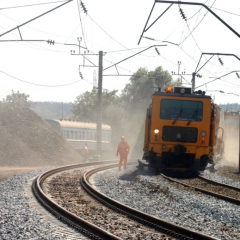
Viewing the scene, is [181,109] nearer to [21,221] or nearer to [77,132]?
[21,221]

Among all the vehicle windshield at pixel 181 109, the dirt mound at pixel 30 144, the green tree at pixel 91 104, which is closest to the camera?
the vehicle windshield at pixel 181 109

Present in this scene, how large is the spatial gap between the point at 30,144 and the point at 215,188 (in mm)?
20725

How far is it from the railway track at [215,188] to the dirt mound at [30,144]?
14.3 m

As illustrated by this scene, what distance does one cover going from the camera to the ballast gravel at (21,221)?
26.3ft

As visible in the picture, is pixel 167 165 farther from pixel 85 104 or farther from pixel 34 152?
pixel 85 104

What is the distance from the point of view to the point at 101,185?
53.3ft

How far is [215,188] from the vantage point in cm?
1565

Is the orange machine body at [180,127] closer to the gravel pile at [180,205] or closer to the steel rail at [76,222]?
the gravel pile at [180,205]

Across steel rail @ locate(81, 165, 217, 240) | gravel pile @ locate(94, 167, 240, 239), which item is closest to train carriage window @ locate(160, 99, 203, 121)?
gravel pile @ locate(94, 167, 240, 239)

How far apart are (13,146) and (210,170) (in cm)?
1379

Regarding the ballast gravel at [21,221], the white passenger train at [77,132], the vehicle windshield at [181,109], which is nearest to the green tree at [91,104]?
the white passenger train at [77,132]

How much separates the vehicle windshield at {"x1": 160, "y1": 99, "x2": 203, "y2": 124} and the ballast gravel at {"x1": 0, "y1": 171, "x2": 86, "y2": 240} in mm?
6969

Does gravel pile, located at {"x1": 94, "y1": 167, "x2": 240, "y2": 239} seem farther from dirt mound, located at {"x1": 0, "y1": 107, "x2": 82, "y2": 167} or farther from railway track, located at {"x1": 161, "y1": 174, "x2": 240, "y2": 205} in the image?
dirt mound, located at {"x1": 0, "y1": 107, "x2": 82, "y2": 167}

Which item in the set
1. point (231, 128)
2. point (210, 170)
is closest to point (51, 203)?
point (210, 170)
